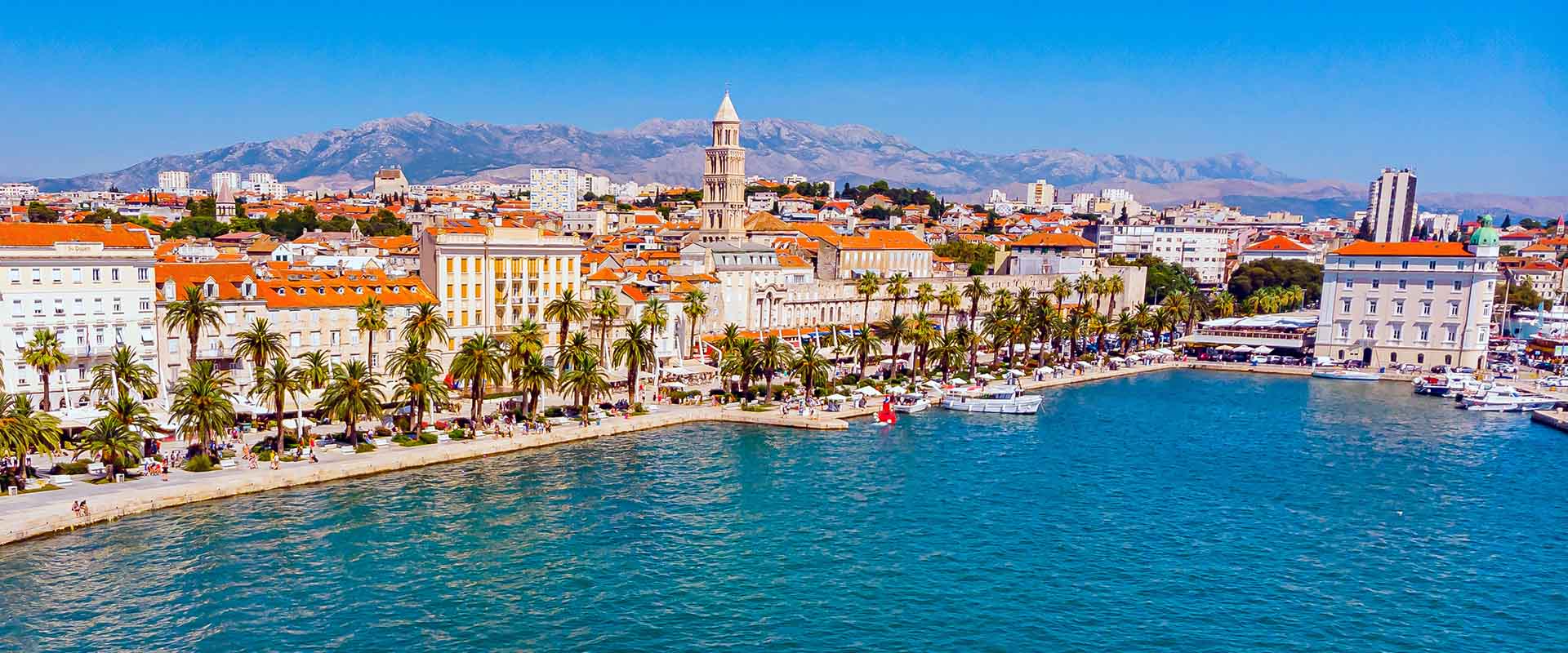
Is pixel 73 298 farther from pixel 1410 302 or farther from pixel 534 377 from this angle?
pixel 1410 302

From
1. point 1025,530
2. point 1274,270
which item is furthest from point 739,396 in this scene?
point 1274,270

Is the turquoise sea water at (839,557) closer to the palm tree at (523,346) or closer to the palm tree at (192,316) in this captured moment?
the palm tree at (523,346)

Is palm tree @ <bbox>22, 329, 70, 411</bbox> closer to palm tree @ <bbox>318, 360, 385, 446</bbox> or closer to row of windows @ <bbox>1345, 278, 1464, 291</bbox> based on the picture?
palm tree @ <bbox>318, 360, 385, 446</bbox>

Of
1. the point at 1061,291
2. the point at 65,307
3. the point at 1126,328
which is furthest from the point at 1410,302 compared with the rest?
the point at 65,307

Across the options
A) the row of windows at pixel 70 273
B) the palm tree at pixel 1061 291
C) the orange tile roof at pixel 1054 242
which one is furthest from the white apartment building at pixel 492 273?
the orange tile roof at pixel 1054 242

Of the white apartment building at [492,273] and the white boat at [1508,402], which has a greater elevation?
the white apartment building at [492,273]

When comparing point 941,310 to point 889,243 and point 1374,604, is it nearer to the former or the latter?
point 889,243

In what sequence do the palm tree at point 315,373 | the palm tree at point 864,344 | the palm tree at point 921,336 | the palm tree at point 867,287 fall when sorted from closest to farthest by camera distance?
the palm tree at point 315,373, the palm tree at point 864,344, the palm tree at point 921,336, the palm tree at point 867,287
